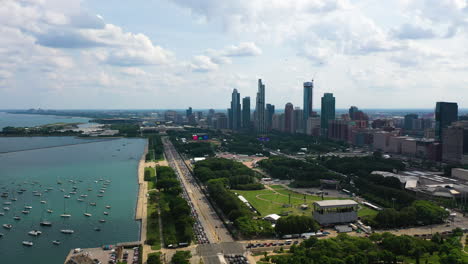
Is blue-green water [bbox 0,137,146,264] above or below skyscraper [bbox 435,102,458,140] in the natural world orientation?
below

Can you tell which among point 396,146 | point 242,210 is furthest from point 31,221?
point 396,146

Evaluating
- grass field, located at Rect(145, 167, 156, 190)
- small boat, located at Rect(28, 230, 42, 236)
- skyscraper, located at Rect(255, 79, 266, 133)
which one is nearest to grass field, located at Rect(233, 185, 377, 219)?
grass field, located at Rect(145, 167, 156, 190)

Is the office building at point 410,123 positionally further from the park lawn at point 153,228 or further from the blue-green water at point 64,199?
the park lawn at point 153,228

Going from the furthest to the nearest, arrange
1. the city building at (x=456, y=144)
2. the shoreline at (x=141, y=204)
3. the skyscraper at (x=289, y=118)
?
the skyscraper at (x=289, y=118) < the city building at (x=456, y=144) < the shoreline at (x=141, y=204)

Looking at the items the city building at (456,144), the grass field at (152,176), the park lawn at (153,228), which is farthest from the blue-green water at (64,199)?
the city building at (456,144)

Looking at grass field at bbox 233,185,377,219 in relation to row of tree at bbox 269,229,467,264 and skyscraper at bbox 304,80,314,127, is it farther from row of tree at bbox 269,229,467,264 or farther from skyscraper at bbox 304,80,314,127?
skyscraper at bbox 304,80,314,127

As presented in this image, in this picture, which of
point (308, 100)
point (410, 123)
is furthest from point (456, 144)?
point (410, 123)

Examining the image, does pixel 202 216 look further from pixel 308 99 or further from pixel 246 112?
pixel 246 112
